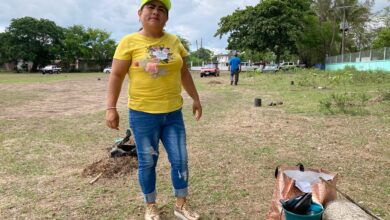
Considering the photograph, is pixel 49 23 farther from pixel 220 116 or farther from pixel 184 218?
pixel 184 218

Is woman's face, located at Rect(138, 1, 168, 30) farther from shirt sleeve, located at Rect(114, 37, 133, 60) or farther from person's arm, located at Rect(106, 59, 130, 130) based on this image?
person's arm, located at Rect(106, 59, 130, 130)

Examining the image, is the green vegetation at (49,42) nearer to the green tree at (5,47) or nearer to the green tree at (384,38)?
the green tree at (5,47)

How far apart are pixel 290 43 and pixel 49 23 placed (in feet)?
142

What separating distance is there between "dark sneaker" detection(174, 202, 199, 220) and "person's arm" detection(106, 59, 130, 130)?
92 centimetres

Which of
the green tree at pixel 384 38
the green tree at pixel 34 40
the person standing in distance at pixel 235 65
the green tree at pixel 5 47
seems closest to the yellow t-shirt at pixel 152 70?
the person standing in distance at pixel 235 65

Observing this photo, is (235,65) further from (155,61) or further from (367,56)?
(155,61)

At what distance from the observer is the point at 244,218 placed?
10.6 feet

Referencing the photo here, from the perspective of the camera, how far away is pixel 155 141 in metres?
3.01

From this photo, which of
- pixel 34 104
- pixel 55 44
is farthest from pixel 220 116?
pixel 55 44

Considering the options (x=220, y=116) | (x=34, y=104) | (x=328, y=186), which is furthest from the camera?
(x=34, y=104)

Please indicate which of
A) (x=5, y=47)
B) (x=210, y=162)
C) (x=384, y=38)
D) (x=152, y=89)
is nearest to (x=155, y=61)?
(x=152, y=89)

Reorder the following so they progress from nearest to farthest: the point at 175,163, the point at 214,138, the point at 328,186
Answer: the point at 328,186, the point at 175,163, the point at 214,138

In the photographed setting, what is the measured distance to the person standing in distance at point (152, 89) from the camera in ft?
9.18

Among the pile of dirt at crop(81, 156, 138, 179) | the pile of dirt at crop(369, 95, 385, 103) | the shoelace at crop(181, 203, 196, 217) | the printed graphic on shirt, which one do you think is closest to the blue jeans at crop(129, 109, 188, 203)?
the shoelace at crop(181, 203, 196, 217)
